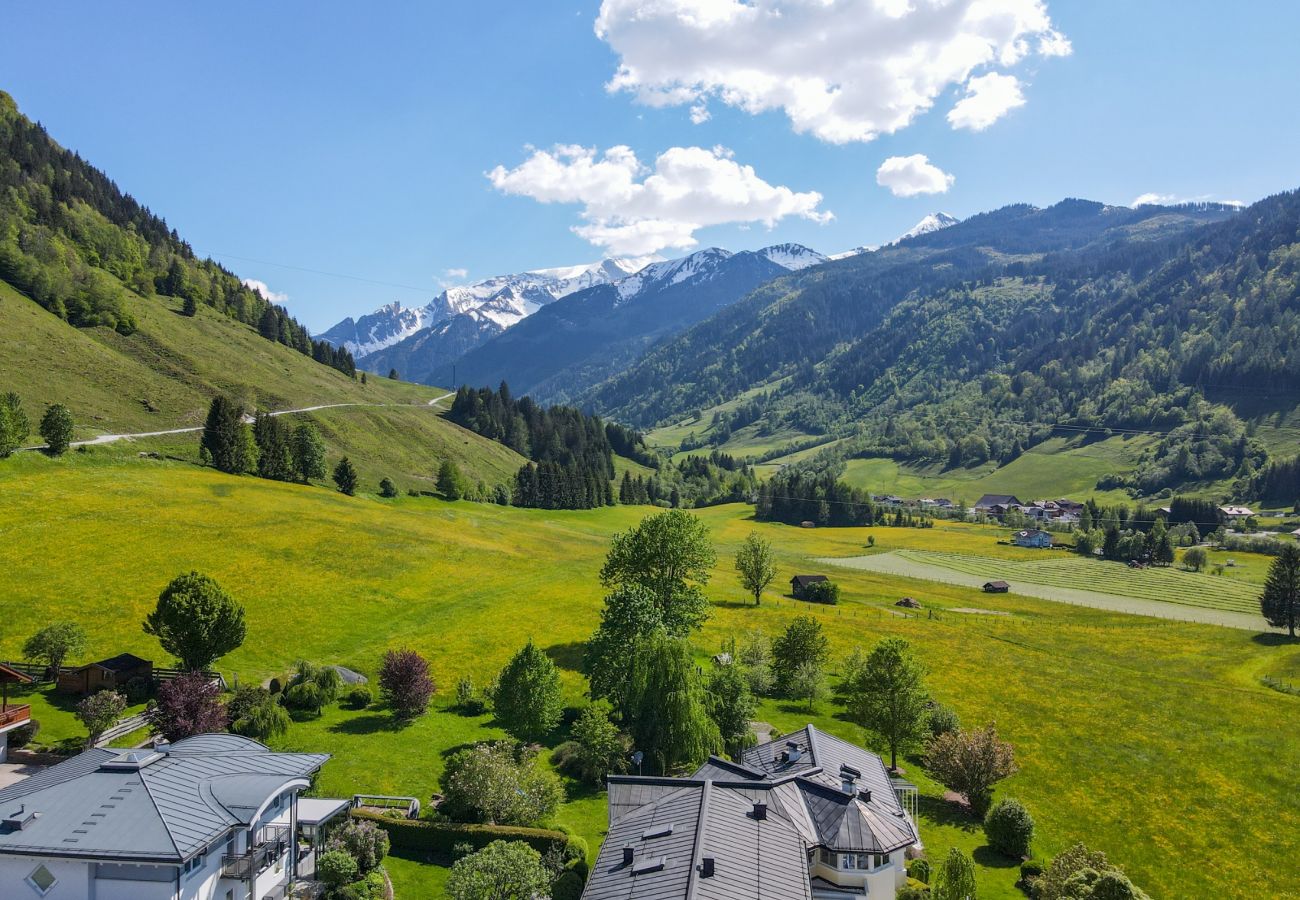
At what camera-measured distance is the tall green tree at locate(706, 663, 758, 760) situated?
2110 inches

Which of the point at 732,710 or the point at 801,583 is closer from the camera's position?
the point at 732,710

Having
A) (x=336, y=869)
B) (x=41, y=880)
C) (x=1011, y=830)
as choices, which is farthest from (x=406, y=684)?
(x=1011, y=830)

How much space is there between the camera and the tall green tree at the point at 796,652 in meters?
68.8

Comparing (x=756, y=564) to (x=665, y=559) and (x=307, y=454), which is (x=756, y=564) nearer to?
(x=665, y=559)

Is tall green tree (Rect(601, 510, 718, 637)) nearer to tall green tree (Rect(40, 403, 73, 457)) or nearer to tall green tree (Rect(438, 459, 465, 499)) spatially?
tall green tree (Rect(40, 403, 73, 457))

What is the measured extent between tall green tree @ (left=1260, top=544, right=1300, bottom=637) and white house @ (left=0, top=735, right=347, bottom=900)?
12711 cm

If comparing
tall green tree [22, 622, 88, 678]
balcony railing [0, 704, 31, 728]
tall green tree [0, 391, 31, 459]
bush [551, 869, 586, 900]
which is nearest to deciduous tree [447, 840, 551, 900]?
bush [551, 869, 586, 900]

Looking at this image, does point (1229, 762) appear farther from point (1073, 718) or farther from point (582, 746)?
point (582, 746)

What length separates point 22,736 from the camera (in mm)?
42688

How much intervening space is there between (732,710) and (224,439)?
330ft

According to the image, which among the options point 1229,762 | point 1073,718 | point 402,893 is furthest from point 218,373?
point 1229,762

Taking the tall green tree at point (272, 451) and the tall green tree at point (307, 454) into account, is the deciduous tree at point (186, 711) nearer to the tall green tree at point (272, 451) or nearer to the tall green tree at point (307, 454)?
the tall green tree at point (272, 451)

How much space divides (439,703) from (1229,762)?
6372 cm

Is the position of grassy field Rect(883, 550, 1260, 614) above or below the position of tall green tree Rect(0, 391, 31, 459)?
below
